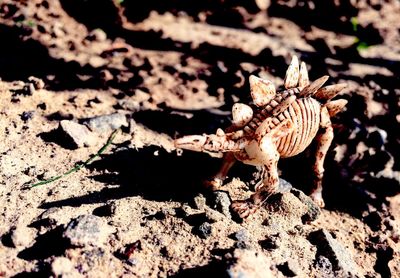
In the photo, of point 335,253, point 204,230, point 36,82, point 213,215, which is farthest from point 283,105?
point 36,82

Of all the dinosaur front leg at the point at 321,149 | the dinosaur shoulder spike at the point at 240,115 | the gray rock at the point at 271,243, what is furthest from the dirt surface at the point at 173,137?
the dinosaur shoulder spike at the point at 240,115

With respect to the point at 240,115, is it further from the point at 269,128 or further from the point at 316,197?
the point at 316,197

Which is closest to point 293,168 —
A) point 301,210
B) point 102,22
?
point 301,210

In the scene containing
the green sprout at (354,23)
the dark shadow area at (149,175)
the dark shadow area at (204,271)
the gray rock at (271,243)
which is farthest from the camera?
the green sprout at (354,23)

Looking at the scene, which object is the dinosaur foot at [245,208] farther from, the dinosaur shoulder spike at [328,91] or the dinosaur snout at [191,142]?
the dinosaur shoulder spike at [328,91]

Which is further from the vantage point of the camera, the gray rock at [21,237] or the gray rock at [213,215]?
the gray rock at [213,215]

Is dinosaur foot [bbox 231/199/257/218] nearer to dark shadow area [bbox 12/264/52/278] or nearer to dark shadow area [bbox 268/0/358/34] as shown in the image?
dark shadow area [bbox 12/264/52/278]

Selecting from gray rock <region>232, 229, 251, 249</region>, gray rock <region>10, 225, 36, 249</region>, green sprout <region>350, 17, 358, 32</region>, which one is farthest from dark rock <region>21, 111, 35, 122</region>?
green sprout <region>350, 17, 358, 32</region>
